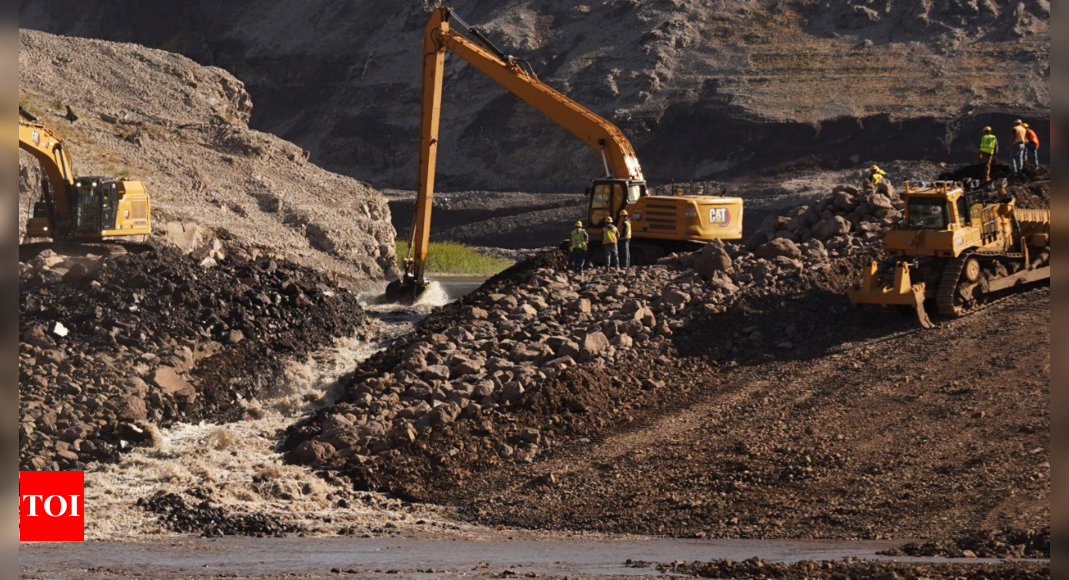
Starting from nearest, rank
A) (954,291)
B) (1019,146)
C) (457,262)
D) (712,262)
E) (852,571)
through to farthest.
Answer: (852,571) → (954,291) → (712,262) → (1019,146) → (457,262)

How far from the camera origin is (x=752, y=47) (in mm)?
76500

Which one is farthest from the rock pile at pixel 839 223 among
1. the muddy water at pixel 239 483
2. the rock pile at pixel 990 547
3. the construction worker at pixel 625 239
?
the rock pile at pixel 990 547

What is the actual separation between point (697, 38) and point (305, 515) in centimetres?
6310

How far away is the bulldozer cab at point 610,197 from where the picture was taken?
29.5 m

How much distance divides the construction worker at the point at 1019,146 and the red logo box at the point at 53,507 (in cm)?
1860

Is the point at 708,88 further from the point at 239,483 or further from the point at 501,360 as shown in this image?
the point at 239,483

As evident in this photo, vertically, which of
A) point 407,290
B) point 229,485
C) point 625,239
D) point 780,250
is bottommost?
point 229,485

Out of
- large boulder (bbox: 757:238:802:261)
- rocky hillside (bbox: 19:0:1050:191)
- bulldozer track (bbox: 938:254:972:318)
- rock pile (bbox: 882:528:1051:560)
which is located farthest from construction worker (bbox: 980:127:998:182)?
rocky hillside (bbox: 19:0:1050:191)

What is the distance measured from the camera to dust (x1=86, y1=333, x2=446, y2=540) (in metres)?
17.6

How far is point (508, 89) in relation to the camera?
29.9 meters

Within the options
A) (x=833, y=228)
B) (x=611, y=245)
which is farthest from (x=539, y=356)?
(x=833, y=228)

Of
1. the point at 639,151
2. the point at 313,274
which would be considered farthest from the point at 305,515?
the point at 639,151

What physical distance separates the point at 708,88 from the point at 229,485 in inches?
2328

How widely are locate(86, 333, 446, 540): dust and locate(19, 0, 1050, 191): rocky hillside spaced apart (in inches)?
2013
